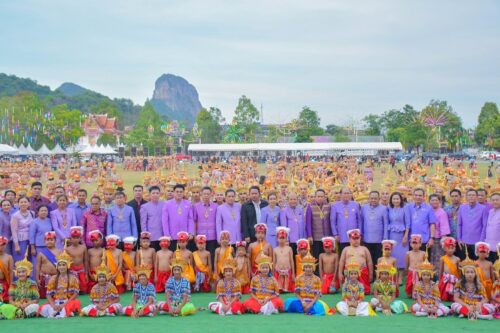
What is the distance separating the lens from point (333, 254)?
340 inches

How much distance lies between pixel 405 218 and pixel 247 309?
2.89 m

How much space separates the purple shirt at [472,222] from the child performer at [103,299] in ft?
16.2

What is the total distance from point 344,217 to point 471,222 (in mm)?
1824

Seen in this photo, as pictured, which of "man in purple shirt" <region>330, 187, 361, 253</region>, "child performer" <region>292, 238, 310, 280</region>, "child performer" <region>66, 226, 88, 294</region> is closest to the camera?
"child performer" <region>292, 238, 310, 280</region>

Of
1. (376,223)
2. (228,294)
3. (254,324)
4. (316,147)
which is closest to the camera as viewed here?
(254,324)

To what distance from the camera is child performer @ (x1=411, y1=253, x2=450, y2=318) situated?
725 cm

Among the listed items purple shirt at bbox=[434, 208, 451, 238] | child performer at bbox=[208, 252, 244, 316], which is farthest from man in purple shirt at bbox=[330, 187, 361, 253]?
child performer at bbox=[208, 252, 244, 316]

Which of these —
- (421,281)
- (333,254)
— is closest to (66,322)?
(333,254)

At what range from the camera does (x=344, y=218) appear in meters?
9.09

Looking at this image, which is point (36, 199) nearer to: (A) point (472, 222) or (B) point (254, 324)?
(B) point (254, 324)

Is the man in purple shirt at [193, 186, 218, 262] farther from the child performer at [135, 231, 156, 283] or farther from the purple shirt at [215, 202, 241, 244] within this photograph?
the child performer at [135, 231, 156, 283]

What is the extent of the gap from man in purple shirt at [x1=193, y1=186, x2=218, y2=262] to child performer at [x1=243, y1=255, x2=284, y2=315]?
1.76 metres

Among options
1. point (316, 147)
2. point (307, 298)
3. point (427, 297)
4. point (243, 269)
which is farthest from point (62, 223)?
point (316, 147)

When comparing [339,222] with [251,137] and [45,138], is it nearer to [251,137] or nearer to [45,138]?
[45,138]
